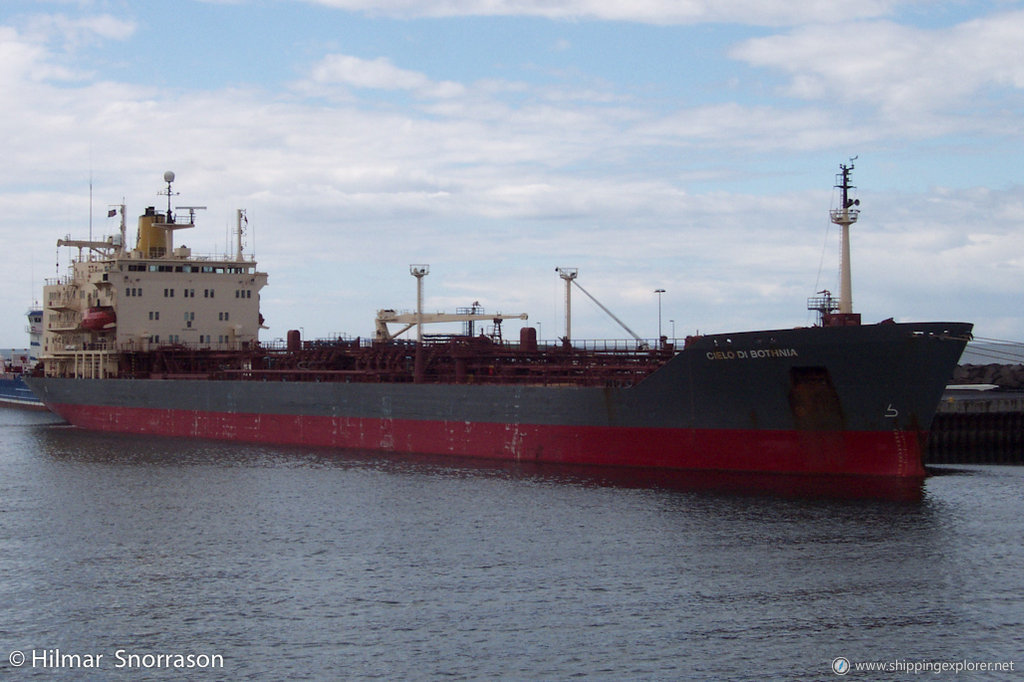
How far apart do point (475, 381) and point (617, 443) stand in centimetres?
562

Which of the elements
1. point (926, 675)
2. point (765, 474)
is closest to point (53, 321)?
point (765, 474)

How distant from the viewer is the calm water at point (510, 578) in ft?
39.9

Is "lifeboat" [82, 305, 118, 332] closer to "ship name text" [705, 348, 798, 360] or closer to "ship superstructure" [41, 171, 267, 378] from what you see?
"ship superstructure" [41, 171, 267, 378]

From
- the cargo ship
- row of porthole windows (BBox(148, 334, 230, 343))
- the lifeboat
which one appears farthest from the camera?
row of porthole windows (BBox(148, 334, 230, 343))

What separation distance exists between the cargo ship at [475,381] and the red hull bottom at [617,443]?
1.4 inches

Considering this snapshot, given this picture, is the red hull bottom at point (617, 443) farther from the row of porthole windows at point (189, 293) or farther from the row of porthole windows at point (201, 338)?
the row of porthole windows at point (189, 293)

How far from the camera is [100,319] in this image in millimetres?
36562

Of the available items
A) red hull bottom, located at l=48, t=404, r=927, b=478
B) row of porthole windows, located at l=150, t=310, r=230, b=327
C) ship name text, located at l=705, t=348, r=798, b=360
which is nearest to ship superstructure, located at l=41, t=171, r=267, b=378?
row of porthole windows, located at l=150, t=310, r=230, b=327

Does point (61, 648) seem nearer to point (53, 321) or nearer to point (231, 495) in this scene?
point (231, 495)

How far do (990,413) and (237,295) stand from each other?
26.1m

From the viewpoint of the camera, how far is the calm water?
12156 mm

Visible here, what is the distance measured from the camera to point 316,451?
95.1 ft

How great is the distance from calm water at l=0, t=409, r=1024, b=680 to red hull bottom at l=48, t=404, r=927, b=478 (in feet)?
3.48

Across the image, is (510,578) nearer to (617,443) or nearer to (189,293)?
(617,443)
